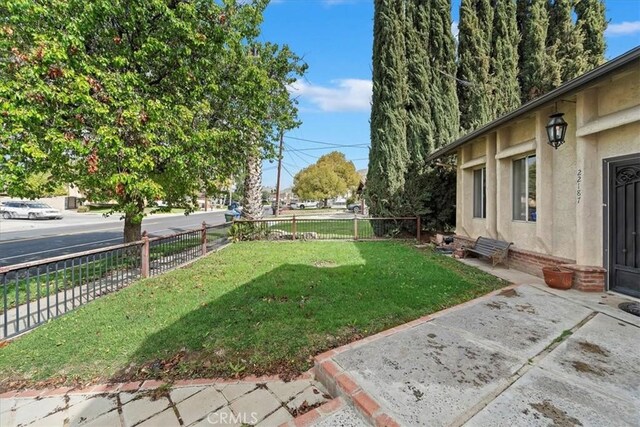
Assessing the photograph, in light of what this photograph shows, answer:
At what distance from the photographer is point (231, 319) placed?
13.4 feet

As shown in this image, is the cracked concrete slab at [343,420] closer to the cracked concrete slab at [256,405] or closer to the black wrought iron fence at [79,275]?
the cracked concrete slab at [256,405]

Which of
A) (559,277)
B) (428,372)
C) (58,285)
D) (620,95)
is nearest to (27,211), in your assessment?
(58,285)

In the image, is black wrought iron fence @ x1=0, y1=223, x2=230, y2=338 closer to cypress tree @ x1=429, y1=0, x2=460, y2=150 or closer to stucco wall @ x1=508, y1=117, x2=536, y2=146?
stucco wall @ x1=508, y1=117, x2=536, y2=146

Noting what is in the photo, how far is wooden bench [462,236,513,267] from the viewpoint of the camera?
694cm

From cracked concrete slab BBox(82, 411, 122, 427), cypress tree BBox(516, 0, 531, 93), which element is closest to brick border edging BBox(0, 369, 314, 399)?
cracked concrete slab BBox(82, 411, 122, 427)

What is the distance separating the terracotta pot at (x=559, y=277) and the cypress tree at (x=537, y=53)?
1221cm

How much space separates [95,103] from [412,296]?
21.8ft

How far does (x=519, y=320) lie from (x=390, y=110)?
382 inches

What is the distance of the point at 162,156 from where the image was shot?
20.1 ft

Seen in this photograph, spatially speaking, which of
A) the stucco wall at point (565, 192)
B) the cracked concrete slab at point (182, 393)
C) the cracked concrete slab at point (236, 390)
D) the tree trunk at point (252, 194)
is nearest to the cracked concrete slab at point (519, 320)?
the stucco wall at point (565, 192)

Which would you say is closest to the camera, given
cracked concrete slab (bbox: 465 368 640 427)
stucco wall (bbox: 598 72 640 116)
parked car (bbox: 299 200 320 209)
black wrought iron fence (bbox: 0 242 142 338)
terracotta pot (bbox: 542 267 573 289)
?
cracked concrete slab (bbox: 465 368 640 427)

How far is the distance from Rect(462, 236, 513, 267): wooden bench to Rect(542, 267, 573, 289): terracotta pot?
1.76 meters

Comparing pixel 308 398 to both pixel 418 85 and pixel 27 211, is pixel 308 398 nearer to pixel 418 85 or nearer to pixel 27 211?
pixel 418 85

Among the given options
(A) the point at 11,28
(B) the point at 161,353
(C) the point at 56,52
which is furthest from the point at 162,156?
(B) the point at 161,353
